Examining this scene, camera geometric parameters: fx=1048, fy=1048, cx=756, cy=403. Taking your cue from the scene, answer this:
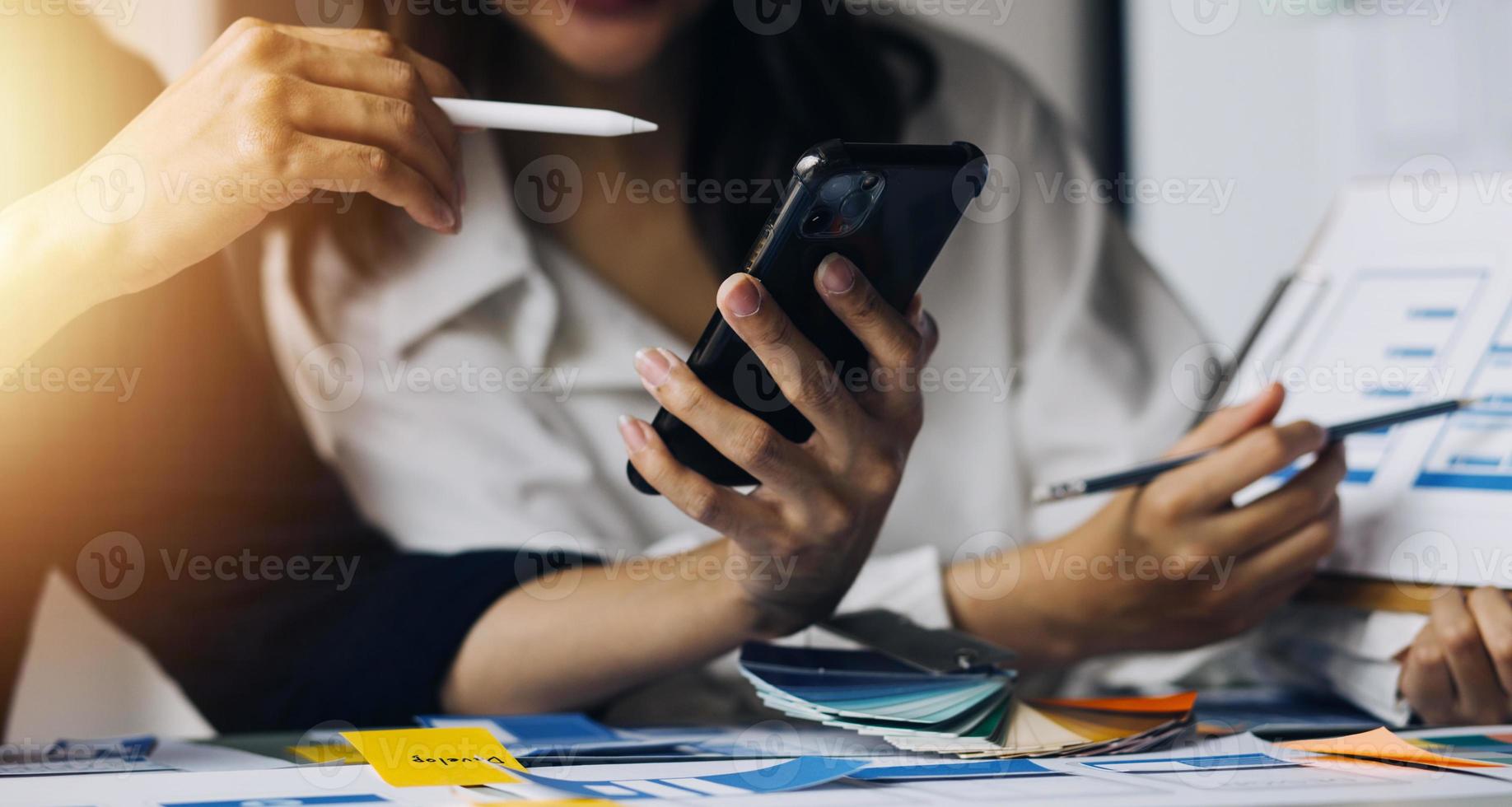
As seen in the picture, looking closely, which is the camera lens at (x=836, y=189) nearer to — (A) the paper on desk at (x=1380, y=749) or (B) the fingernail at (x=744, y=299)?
(B) the fingernail at (x=744, y=299)

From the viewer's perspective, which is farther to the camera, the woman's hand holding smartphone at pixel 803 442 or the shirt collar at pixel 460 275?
the shirt collar at pixel 460 275

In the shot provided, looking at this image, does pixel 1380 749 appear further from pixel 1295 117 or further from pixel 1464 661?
pixel 1295 117

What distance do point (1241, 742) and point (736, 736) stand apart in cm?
22

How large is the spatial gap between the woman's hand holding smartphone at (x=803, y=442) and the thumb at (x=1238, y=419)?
0.20 meters

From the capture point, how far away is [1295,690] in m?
0.62

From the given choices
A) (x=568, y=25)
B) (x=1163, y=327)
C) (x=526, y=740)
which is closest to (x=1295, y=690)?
(x=1163, y=327)

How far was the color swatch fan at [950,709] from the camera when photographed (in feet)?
1.42

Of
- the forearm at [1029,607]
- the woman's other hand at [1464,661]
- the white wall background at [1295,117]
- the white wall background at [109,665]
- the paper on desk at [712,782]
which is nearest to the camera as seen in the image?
the paper on desk at [712,782]

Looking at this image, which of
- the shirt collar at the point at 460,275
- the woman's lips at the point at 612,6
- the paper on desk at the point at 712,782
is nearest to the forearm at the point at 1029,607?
the paper on desk at the point at 712,782

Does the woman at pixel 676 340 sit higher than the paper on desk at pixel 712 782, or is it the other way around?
the woman at pixel 676 340

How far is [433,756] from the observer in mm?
419

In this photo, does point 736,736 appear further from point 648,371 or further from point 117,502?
point 117,502

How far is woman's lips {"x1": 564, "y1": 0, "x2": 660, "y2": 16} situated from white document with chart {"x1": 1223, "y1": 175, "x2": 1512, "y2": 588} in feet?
1.51

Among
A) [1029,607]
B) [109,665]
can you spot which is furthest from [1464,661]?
[109,665]
